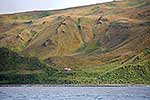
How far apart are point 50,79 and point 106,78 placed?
79.6ft

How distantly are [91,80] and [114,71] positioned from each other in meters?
12.0

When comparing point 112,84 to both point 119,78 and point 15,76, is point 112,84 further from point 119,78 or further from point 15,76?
point 15,76

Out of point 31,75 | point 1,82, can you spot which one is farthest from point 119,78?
point 1,82

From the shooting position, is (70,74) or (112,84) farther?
(70,74)

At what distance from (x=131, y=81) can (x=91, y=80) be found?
18.1 metres

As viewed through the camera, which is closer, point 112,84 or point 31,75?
point 112,84

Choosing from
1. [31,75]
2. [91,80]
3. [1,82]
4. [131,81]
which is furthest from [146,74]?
[1,82]

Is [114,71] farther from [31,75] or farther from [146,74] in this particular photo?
[31,75]

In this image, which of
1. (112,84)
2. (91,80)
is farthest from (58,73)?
(112,84)

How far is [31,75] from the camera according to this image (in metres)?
193

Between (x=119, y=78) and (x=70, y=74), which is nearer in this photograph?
(x=119, y=78)

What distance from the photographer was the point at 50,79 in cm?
19012

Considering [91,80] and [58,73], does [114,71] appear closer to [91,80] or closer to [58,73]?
[91,80]

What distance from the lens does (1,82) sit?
190 meters
